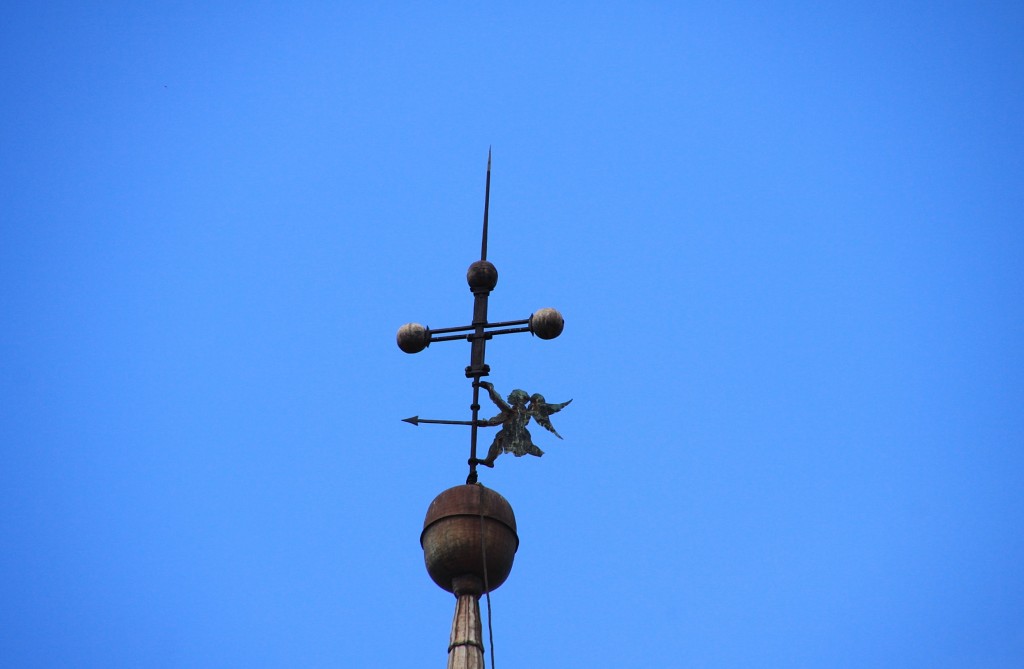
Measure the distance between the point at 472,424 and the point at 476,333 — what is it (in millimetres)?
842

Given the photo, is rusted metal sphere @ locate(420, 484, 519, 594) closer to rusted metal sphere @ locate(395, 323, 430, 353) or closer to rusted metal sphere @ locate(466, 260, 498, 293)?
rusted metal sphere @ locate(395, 323, 430, 353)

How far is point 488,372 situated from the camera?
33.0 feet

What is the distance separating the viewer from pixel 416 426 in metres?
10.5

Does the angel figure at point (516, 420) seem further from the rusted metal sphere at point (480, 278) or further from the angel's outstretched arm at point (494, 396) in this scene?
the rusted metal sphere at point (480, 278)

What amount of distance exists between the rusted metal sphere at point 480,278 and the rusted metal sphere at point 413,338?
661mm

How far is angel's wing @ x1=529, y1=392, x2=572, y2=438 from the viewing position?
33.4ft

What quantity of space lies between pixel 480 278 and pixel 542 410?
1379 millimetres

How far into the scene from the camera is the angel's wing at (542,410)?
10.2 metres

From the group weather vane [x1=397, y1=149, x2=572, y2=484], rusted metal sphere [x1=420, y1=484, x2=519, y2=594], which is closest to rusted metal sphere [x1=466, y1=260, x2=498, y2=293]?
weather vane [x1=397, y1=149, x2=572, y2=484]

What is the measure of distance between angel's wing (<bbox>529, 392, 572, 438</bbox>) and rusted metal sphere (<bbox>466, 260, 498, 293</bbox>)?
1.13m

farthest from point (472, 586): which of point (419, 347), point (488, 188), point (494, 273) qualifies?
point (488, 188)

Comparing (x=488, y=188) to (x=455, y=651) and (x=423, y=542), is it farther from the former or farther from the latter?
(x=455, y=651)

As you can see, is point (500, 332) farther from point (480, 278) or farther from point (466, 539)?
point (466, 539)

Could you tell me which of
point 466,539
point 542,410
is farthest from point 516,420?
point 466,539
